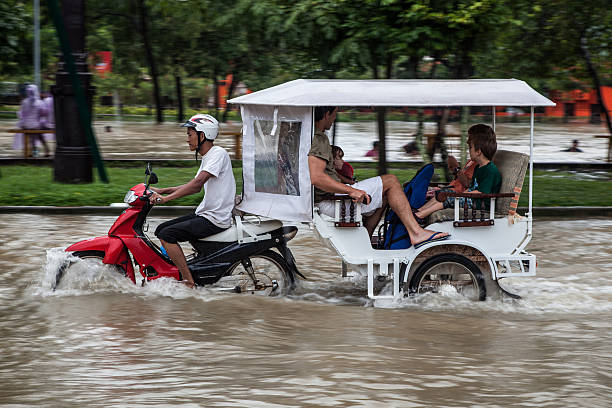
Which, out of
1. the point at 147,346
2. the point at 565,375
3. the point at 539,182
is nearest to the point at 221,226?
the point at 147,346

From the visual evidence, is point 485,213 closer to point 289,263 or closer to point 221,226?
point 289,263

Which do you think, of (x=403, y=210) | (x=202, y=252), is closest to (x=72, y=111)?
(x=202, y=252)

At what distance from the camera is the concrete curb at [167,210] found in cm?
1278

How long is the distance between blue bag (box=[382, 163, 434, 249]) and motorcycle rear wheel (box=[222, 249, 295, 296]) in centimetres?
91

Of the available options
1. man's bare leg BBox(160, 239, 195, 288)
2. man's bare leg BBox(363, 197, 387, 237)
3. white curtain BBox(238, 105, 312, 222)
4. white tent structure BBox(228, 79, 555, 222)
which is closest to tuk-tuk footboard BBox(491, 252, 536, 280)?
man's bare leg BBox(363, 197, 387, 237)

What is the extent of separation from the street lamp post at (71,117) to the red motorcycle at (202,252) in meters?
7.79

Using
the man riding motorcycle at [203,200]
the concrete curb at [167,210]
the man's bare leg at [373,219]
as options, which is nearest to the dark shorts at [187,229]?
the man riding motorcycle at [203,200]

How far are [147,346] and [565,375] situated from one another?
9.41 ft

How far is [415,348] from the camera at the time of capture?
6.22 meters

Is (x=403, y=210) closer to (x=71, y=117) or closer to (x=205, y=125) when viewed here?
(x=205, y=125)

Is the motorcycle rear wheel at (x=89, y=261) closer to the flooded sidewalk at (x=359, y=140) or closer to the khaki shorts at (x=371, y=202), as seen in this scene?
the khaki shorts at (x=371, y=202)

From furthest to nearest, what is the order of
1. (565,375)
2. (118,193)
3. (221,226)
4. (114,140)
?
(114,140) < (118,193) < (221,226) < (565,375)

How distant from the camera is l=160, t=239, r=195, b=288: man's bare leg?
23.9 feet

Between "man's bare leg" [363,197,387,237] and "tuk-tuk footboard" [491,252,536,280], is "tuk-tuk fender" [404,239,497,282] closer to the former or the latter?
"tuk-tuk footboard" [491,252,536,280]
